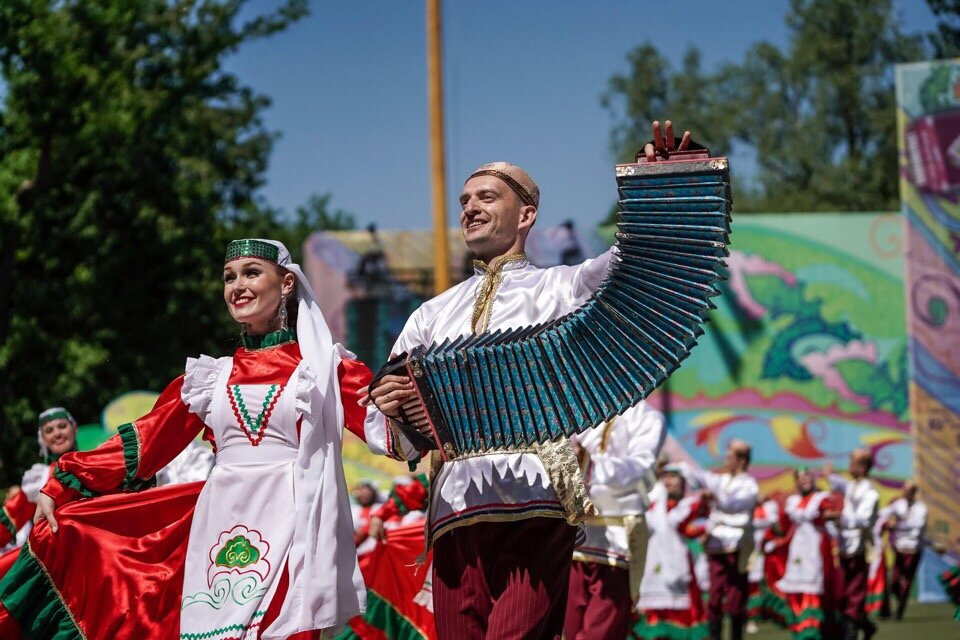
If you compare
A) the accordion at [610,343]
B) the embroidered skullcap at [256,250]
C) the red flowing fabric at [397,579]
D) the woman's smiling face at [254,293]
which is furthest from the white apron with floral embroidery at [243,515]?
the red flowing fabric at [397,579]

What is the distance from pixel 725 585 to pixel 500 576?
367 inches

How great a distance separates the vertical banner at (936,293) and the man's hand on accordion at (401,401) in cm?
1656

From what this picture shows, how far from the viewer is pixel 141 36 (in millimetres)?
19016

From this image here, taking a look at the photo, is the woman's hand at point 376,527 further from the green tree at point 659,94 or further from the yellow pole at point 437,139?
the green tree at point 659,94

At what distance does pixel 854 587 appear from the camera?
43.7 ft

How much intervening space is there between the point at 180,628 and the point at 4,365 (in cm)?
1308

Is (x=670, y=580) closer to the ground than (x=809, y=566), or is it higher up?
higher up

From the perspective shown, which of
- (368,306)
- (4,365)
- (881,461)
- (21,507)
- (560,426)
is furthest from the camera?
(368,306)

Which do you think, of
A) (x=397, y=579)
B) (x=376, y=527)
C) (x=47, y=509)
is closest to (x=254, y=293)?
(x=47, y=509)

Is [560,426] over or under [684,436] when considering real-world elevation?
over

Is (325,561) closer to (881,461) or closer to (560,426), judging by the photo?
(560,426)

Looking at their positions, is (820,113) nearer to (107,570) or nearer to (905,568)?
(905,568)

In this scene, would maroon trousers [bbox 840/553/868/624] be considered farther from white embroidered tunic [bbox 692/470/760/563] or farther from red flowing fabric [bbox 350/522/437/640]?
red flowing fabric [bbox 350/522/437/640]

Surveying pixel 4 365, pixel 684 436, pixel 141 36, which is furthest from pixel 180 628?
pixel 684 436
